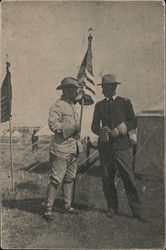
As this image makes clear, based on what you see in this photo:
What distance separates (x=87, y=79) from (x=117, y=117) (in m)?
0.59

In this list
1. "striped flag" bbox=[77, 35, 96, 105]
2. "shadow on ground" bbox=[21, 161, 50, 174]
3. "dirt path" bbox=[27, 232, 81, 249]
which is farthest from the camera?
"shadow on ground" bbox=[21, 161, 50, 174]

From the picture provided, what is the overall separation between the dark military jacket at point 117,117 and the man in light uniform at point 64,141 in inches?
11.2

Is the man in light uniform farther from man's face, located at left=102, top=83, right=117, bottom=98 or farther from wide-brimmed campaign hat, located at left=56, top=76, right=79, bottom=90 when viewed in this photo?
man's face, located at left=102, top=83, right=117, bottom=98

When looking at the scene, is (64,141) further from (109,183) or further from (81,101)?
(109,183)

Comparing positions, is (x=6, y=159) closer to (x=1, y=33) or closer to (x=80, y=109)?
(x=80, y=109)

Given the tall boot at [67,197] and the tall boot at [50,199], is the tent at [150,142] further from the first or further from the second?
the tall boot at [50,199]

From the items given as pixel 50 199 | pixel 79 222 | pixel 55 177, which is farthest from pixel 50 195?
pixel 79 222

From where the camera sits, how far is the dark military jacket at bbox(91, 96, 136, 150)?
391cm

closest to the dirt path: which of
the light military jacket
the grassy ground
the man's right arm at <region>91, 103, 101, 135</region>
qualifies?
the grassy ground

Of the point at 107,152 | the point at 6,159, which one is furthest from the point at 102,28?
the point at 6,159

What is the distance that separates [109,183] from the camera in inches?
157

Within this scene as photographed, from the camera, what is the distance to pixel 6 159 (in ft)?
14.1

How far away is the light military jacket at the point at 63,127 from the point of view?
3.85 m

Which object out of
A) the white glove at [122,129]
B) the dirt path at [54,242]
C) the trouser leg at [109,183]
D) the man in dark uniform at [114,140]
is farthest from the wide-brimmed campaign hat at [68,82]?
the dirt path at [54,242]
